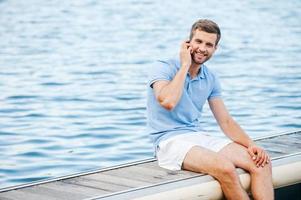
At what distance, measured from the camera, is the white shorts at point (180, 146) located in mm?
5816

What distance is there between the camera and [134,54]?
56.5 feet

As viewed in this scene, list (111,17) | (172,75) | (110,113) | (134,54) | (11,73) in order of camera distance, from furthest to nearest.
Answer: (111,17)
(134,54)
(11,73)
(110,113)
(172,75)

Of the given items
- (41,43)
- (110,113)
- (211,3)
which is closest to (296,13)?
(211,3)

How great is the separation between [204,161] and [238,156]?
0.26 meters

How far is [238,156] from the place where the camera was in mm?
5883

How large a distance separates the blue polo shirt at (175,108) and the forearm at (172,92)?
0.35 ft

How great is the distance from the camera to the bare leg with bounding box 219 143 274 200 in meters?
5.73

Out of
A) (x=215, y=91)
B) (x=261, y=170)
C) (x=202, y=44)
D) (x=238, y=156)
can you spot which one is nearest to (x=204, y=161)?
(x=238, y=156)

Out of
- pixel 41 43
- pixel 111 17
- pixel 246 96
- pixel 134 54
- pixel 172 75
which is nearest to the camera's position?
pixel 172 75

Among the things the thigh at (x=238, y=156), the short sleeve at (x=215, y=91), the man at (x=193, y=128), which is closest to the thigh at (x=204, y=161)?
the man at (x=193, y=128)

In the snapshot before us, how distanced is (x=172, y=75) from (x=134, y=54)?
37.4 feet

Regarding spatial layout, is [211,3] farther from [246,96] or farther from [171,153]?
[171,153]

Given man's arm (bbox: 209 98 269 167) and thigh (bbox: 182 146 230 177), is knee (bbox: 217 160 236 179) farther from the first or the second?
man's arm (bbox: 209 98 269 167)

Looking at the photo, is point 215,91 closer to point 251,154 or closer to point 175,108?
point 175,108
